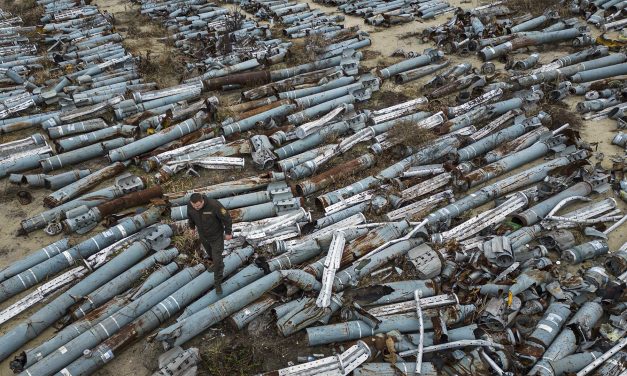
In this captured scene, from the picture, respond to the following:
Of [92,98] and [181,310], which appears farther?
[92,98]

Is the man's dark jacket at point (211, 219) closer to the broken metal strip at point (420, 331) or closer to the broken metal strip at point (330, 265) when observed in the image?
the broken metal strip at point (330, 265)

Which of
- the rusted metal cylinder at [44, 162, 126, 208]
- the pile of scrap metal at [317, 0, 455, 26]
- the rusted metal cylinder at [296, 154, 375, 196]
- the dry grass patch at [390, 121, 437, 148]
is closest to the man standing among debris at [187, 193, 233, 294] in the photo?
the rusted metal cylinder at [296, 154, 375, 196]

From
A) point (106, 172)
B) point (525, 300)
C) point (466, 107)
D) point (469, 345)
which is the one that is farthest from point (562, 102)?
point (106, 172)

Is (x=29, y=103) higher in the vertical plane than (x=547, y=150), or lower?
higher

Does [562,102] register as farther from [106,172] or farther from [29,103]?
[29,103]

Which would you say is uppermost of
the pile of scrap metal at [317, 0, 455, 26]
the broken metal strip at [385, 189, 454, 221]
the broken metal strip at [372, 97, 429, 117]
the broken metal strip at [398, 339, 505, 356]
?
the pile of scrap metal at [317, 0, 455, 26]

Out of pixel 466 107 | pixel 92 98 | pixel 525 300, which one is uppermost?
pixel 92 98

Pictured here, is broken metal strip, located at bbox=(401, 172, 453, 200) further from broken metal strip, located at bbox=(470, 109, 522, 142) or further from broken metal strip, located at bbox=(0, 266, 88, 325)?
broken metal strip, located at bbox=(0, 266, 88, 325)
